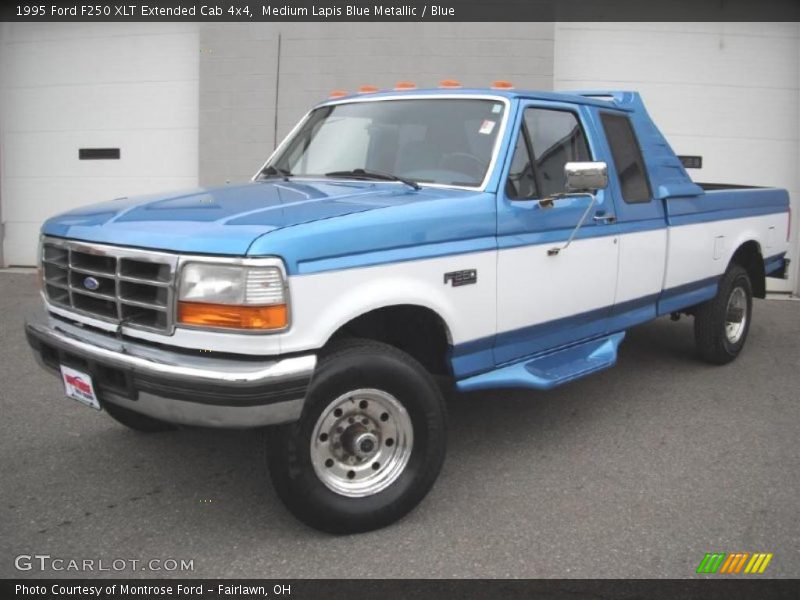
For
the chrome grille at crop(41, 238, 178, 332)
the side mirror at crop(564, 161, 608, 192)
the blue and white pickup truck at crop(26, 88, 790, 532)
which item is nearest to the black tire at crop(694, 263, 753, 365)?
the blue and white pickup truck at crop(26, 88, 790, 532)

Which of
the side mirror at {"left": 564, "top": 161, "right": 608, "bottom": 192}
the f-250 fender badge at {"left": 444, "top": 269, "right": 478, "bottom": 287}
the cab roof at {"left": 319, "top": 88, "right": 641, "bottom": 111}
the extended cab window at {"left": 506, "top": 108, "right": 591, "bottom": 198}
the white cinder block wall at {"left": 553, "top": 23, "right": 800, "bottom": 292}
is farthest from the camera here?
the white cinder block wall at {"left": 553, "top": 23, "right": 800, "bottom": 292}

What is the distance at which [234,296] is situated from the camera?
2705mm

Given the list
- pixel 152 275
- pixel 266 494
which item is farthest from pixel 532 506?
pixel 152 275

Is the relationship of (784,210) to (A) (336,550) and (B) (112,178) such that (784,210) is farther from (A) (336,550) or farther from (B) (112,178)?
(B) (112,178)

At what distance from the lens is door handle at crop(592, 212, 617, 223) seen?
4.23m

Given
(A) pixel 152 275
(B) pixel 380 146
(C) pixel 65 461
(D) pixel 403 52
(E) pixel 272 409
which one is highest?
(D) pixel 403 52

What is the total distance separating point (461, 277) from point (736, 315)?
3725 mm

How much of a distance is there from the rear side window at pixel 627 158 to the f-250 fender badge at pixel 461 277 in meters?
1.60

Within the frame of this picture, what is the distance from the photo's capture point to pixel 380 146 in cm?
408

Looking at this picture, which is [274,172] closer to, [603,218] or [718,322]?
Answer: [603,218]

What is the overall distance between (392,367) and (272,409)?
1.97ft

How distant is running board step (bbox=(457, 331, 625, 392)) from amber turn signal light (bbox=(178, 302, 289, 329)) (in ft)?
3.90

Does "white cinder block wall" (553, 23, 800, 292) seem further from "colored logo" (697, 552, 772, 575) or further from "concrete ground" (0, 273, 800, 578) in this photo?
"colored logo" (697, 552, 772, 575)
